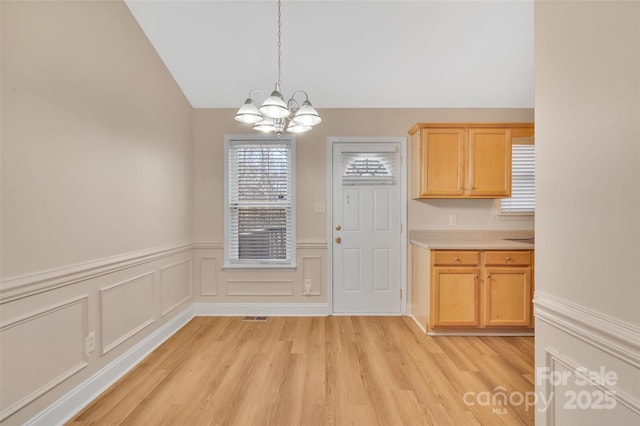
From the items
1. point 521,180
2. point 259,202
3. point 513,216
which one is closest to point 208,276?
point 259,202

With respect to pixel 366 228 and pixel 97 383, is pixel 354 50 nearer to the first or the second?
pixel 366 228

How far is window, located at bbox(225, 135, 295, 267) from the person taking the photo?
12.4ft

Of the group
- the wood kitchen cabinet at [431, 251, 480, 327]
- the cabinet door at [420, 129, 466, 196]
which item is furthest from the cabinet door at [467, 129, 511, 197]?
the wood kitchen cabinet at [431, 251, 480, 327]

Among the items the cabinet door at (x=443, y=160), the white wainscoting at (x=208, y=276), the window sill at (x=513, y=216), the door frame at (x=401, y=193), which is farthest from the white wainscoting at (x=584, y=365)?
the white wainscoting at (x=208, y=276)

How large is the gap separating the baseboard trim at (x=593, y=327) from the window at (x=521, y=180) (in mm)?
2663

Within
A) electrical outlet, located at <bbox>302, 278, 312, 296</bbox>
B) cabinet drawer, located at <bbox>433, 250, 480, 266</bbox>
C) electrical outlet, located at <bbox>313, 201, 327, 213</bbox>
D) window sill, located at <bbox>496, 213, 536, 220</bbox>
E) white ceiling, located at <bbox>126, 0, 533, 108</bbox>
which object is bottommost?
electrical outlet, located at <bbox>302, 278, 312, 296</bbox>

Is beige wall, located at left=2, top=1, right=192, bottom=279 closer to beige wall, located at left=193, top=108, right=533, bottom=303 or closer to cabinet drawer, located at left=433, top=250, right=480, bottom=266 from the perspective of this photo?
beige wall, located at left=193, top=108, right=533, bottom=303

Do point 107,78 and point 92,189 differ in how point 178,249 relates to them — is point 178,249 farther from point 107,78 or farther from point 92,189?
point 107,78

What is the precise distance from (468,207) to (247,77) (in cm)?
310

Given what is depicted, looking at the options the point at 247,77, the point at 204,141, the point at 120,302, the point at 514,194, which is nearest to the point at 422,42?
the point at 247,77

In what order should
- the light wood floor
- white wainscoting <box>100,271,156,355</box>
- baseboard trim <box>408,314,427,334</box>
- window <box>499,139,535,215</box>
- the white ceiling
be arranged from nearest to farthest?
1. the light wood floor
2. white wainscoting <box>100,271,156,355</box>
3. the white ceiling
4. baseboard trim <box>408,314,427,334</box>
5. window <box>499,139,535,215</box>

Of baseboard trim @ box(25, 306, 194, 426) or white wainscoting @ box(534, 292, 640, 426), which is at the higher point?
white wainscoting @ box(534, 292, 640, 426)

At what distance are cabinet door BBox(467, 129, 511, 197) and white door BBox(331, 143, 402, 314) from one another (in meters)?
0.85

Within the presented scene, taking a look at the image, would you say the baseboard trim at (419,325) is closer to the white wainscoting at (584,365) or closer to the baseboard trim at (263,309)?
the baseboard trim at (263,309)
